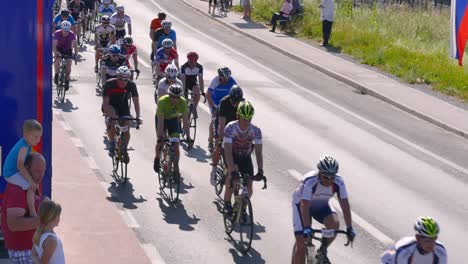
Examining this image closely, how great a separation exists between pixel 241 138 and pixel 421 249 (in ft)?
15.8

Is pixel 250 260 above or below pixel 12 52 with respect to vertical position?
below

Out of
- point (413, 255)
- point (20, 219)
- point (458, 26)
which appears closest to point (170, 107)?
point (458, 26)

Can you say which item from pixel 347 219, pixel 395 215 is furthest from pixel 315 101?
pixel 347 219

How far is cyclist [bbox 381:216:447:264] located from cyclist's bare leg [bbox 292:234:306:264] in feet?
5.92

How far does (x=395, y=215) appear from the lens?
16453 mm

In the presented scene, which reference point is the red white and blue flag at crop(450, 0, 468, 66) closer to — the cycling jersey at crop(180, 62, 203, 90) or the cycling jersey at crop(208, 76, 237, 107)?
the cycling jersey at crop(208, 76, 237, 107)

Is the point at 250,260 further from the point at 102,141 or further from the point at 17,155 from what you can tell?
the point at 102,141

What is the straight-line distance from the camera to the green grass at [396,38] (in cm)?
3056

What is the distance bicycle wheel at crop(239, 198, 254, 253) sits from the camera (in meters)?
13.9

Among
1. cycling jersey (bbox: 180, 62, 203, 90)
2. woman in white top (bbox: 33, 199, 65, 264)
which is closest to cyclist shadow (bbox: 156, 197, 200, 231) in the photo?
cycling jersey (bbox: 180, 62, 203, 90)

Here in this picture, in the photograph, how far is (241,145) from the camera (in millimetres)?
14305

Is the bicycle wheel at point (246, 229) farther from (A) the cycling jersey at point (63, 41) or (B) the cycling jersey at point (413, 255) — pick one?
(A) the cycling jersey at point (63, 41)

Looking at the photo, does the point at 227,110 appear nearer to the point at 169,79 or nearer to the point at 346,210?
the point at 169,79

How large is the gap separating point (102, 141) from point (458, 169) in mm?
7240
